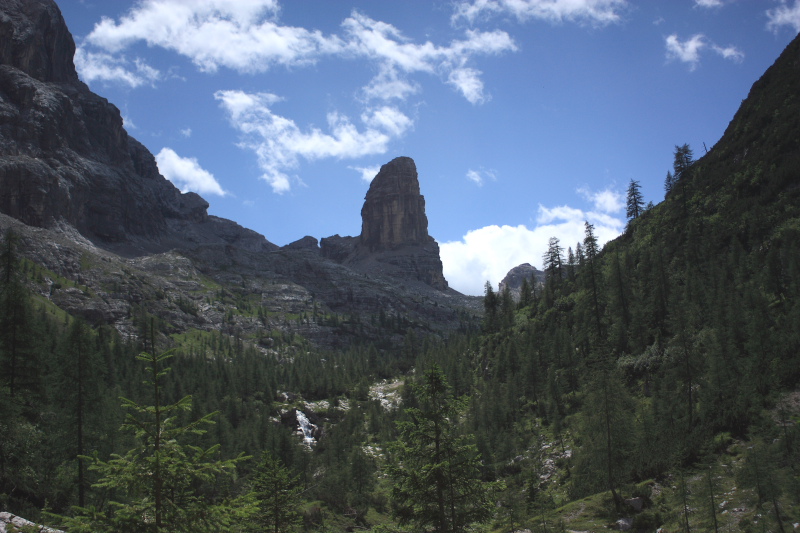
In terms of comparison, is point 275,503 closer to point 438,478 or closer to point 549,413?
point 438,478

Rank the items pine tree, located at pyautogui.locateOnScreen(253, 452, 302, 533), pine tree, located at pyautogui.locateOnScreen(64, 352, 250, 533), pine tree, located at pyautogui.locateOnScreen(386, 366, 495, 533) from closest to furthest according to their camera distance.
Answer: pine tree, located at pyautogui.locateOnScreen(64, 352, 250, 533)
pine tree, located at pyautogui.locateOnScreen(386, 366, 495, 533)
pine tree, located at pyautogui.locateOnScreen(253, 452, 302, 533)

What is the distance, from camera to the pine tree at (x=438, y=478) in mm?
18703

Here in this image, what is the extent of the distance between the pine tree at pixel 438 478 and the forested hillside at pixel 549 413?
0.26ft

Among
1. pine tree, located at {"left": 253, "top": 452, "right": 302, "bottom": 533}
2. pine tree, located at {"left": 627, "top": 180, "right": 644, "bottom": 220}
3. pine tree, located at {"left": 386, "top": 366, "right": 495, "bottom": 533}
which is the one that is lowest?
pine tree, located at {"left": 253, "top": 452, "right": 302, "bottom": 533}

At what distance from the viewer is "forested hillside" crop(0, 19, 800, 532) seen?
62.3ft

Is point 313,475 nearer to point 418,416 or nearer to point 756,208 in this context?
point 418,416

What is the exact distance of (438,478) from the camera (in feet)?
62.5

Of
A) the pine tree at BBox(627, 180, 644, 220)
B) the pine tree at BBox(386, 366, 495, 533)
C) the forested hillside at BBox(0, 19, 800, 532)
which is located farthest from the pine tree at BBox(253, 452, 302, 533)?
the pine tree at BBox(627, 180, 644, 220)

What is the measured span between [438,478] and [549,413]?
176ft

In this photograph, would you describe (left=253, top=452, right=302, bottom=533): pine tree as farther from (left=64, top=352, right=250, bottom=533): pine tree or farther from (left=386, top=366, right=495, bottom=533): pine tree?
(left=64, top=352, right=250, bottom=533): pine tree

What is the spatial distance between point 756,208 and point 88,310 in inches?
8154

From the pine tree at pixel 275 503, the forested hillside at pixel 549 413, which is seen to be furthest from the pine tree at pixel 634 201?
the pine tree at pixel 275 503

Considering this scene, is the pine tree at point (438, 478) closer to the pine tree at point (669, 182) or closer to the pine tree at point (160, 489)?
the pine tree at point (160, 489)

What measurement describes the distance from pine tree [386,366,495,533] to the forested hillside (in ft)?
0.26
